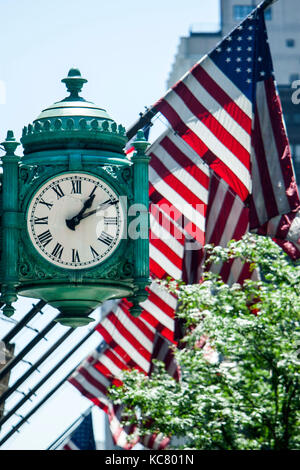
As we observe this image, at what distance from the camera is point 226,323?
24.1 metres

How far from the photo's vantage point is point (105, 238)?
6680 mm

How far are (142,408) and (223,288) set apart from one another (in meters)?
2.71

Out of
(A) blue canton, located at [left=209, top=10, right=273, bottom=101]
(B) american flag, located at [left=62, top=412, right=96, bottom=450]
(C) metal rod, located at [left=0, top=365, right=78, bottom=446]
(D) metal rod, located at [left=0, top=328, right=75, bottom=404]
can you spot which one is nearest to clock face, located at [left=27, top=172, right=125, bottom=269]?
(A) blue canton, located at [left=209, top=10, right=273, bottom=101]

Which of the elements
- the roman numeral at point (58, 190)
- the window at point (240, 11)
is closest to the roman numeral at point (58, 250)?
the roman numeral at point (58, 190)

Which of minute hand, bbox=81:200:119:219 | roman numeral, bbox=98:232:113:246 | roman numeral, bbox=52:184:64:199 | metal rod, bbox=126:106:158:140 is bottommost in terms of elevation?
roman numeral, bbox=98:232:113:246

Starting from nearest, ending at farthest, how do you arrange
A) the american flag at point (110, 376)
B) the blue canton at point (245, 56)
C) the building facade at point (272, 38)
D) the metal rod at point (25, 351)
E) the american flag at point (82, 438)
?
the blue canton at point (245, 56) → the metal rod at point (25, 351) → the american flag at point (110, 376) → the american flag at point (82, 438) → the building facade at point (272, 38)

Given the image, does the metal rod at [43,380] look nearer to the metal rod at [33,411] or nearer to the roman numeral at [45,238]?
the metal rod at [33,411]

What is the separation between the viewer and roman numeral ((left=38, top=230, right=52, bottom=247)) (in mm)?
6641

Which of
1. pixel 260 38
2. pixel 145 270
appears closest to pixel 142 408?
pixel 260 38

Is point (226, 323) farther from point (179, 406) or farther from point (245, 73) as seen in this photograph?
point (245, 73)

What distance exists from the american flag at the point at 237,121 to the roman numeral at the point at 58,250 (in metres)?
13.8

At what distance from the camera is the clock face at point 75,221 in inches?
260

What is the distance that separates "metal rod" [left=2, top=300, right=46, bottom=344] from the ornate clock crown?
47.6 feet

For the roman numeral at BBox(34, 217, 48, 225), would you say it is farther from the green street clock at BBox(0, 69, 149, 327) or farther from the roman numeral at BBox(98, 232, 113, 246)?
the roman numeral at BBox(98, 232, 113, 246)
